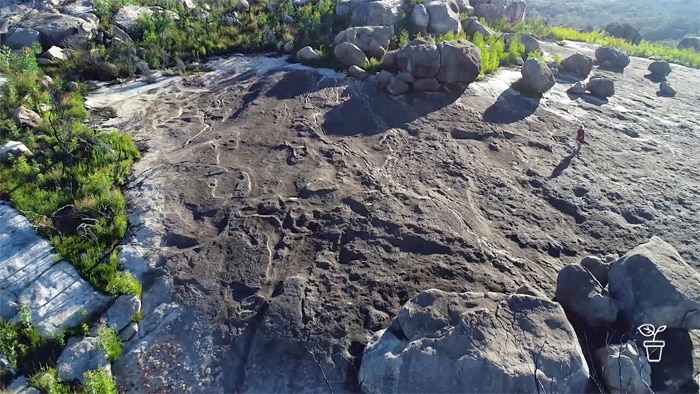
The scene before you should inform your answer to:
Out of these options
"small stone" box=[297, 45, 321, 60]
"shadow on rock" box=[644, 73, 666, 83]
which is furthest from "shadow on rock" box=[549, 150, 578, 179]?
"small stone" box=[297, 45, 321, 60]

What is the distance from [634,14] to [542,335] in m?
35.0

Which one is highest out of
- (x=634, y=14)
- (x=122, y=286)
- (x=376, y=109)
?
(x=376, y=109)

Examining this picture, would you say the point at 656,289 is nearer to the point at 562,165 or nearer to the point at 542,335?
the point at 542,335

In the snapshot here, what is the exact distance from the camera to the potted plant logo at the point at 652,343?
4430 mm

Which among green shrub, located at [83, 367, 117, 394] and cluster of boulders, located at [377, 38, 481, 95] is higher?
cluster of boulders, located at [377, 38, 481, 95]

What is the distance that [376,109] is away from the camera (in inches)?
326

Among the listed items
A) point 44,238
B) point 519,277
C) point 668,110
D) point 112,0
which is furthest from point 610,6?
point 44,238

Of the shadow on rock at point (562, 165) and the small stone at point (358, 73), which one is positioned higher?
the small stone at point (358, 73)

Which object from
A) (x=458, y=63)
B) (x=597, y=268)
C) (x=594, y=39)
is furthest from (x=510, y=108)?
(x=594, y=39)

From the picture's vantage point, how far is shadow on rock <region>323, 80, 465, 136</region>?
25.7ft

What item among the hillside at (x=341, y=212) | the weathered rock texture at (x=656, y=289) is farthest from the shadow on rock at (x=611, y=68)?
the weathered rock texture at (x=656, y=289)

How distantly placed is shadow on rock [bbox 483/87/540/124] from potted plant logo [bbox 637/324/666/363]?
13.9 feet

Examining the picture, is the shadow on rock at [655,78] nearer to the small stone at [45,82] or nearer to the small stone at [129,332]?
the small stone at [129,332]

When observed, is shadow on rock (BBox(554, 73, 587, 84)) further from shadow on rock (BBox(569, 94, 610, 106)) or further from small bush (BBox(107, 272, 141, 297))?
small bush (BBox(107, 272, 141, 297))
